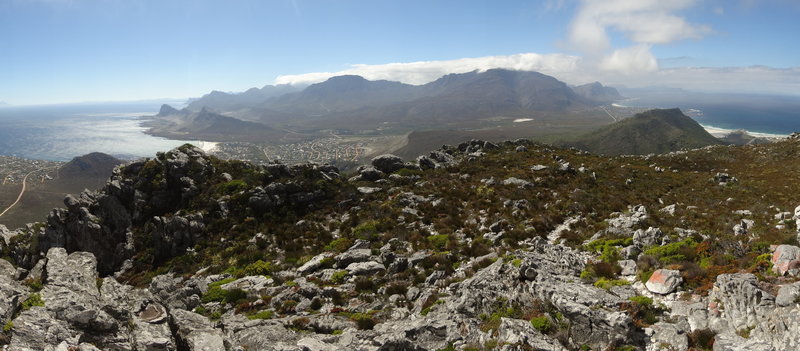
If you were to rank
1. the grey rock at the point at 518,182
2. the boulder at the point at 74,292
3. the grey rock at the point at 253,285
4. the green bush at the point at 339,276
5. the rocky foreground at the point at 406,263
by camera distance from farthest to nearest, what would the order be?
the grey rock at the point at 518,182
the green bush at the point at 339,276
the grey rock at the point at 253,285
the boulder at the point at 74,292
the rocky foreground at the point at 406,263

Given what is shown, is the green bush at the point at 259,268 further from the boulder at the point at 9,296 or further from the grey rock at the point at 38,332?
the grey rock at the point at 38,332

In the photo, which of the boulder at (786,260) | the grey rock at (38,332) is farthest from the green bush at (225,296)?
the boulder at (786,260)

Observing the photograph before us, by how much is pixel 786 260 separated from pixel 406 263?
53.3 feet

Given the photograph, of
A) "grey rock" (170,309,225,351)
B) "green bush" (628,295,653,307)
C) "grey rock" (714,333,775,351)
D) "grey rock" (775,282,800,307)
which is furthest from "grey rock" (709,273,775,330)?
"grey rock" (170,309,225,351)

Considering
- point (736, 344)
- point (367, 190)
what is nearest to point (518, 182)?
point (367, 190)

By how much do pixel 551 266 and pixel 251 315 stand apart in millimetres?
15008

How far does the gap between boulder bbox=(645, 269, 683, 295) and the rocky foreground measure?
0.06 m

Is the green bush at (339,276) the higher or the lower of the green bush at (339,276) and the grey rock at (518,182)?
the lower

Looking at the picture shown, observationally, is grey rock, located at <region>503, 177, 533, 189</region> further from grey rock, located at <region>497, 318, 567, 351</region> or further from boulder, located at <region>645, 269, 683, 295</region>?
grey rock, located at <region>497, 318, 567, 351</region>

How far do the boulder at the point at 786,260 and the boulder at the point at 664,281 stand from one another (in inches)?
106

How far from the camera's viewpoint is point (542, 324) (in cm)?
1218

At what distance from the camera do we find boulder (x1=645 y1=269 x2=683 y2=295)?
41.3 ft

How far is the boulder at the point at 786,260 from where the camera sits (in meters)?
11.0

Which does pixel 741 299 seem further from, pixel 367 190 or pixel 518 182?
pixel 367 190
